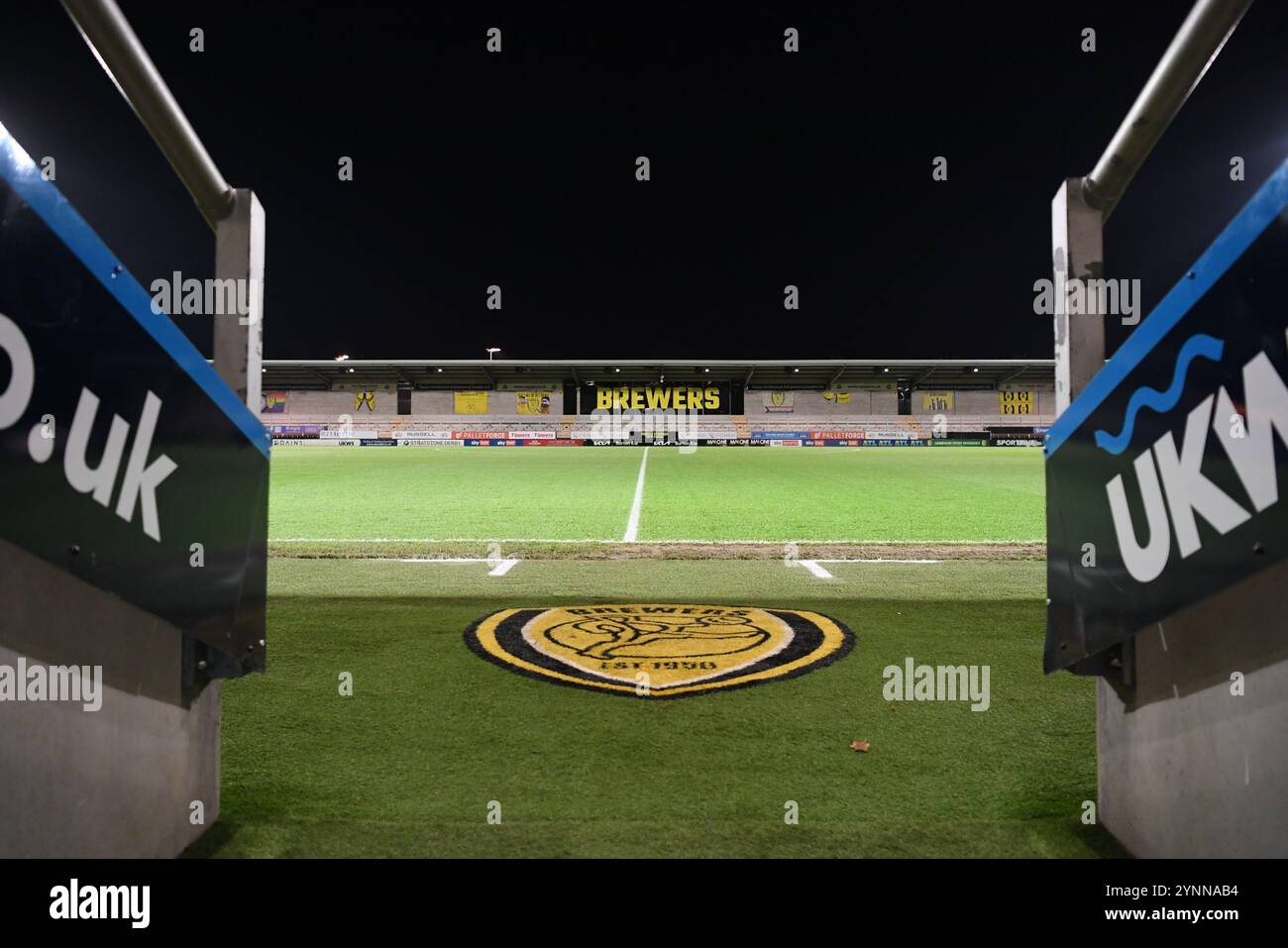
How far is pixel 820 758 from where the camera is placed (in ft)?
7.94

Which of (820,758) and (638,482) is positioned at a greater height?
(638,482)

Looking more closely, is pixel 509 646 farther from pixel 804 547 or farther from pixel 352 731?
pixel 804 547

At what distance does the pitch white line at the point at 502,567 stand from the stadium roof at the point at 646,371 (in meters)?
51.1

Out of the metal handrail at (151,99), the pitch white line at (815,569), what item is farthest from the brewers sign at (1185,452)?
the pitch white line at (815,569)

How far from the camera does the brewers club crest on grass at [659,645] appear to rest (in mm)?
3217

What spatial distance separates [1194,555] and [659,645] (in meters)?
2.52

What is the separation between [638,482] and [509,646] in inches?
508

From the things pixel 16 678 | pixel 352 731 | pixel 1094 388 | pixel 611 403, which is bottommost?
pixel 352 731

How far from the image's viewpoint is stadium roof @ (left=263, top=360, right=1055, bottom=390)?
58438 mm

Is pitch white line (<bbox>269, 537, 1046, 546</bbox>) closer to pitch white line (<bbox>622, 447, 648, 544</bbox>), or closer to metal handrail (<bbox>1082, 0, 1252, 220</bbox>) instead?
Answer: pitch white line (<bbox>622, 447, 648, 544</bbox>)

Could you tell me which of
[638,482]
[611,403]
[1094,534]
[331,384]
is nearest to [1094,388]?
[1094,534]

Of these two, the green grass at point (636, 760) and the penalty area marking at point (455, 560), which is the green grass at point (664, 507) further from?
the green grass at point (636, 760)

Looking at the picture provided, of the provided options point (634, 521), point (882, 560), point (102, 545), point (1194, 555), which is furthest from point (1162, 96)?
point (634, 521)
